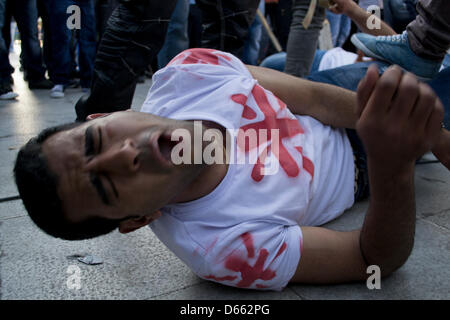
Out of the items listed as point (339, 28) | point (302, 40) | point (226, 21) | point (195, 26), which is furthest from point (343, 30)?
point (226, 21)

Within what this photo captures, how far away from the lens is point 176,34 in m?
A: 3.16

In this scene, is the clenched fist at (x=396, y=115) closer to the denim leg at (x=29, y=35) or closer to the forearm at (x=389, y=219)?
the forearm at (x=389, y=219)

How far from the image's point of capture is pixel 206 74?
1.48 m

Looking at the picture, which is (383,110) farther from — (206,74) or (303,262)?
(206,74)

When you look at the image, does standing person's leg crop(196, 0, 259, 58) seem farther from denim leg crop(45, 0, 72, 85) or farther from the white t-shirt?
denim leg crop(45, 0, 72, 85)

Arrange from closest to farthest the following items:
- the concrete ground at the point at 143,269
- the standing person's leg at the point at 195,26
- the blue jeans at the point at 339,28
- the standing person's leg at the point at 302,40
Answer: the concrete ground at the point at 143,269 → the standing person's leg at the point at 302,40 → the blue jeans at the point at 339,28 → the standing person's leg at the point at 195,26

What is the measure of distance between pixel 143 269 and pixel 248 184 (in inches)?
17.6

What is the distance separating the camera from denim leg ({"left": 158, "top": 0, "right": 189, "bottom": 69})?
313 centimetres

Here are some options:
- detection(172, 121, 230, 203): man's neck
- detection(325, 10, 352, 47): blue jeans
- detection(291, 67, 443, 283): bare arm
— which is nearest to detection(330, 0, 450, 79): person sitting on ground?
detection(291, 67, 443, 283): bare arm

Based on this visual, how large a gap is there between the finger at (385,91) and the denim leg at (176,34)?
2521mm

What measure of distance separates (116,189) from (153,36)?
1.29m

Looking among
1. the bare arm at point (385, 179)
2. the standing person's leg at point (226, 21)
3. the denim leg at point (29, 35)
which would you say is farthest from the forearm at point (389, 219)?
the denim leg at point (29, 35)

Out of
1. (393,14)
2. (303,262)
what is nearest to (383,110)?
(303,262)

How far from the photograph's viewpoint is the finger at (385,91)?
83cm
